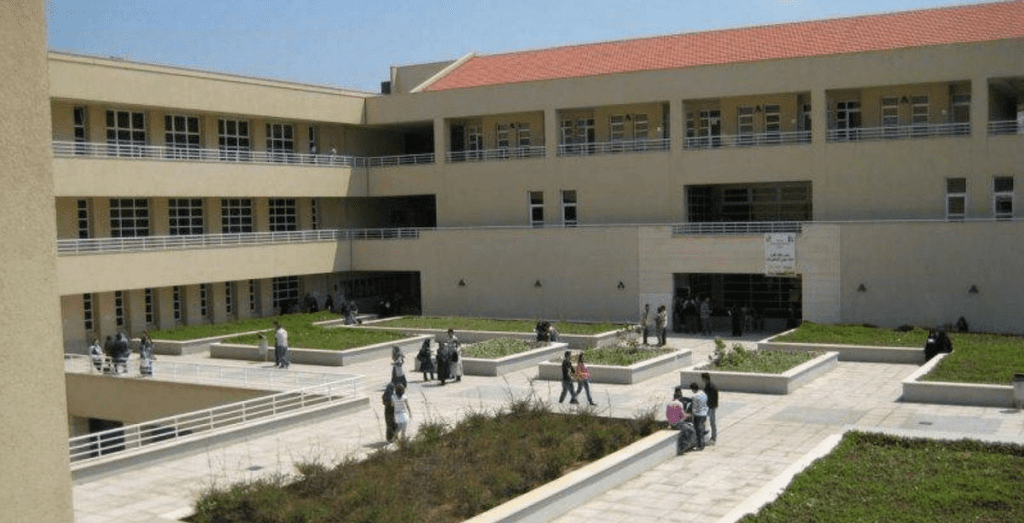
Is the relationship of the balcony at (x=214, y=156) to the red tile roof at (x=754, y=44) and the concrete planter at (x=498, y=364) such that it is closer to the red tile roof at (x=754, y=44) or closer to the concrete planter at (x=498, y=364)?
the red tile roof at (x=754, y=44)

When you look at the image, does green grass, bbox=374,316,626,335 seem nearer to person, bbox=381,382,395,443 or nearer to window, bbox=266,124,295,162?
window, bbox=266,124,295,162

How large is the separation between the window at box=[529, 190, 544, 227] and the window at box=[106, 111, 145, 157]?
14.8 metres

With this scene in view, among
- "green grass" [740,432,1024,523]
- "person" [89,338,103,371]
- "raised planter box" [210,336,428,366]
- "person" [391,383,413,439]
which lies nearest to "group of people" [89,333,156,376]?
"person" [89,338,103,371]

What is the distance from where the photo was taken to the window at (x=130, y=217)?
38125 millimetres

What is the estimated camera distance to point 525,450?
57.9ft

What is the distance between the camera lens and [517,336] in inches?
1390

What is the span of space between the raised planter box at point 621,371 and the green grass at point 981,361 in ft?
22.4

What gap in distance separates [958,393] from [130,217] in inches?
1117

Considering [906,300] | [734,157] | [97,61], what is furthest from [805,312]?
[97,61]

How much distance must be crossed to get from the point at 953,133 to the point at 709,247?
9.25m

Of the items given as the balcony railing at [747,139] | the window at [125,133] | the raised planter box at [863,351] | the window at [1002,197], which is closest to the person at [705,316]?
the raised planter box at [863,351]

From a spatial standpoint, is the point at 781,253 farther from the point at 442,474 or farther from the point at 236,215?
the point at 442,474

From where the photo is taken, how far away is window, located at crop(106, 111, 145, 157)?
37625 millimetres

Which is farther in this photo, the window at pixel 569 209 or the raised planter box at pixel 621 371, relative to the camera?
the window at pixel 569 209
